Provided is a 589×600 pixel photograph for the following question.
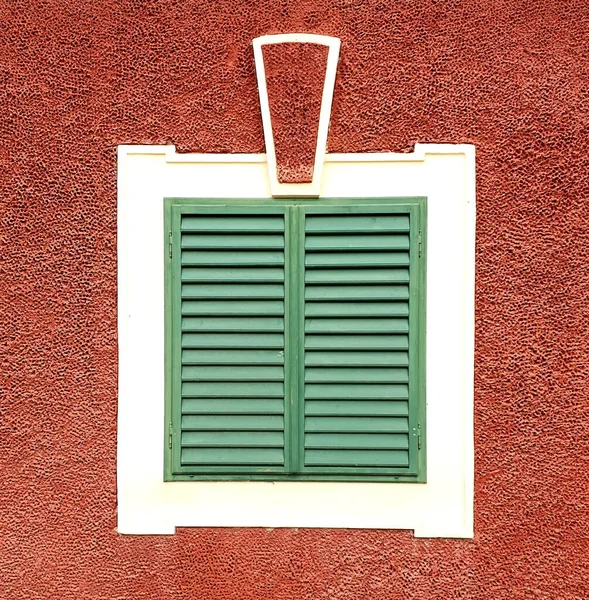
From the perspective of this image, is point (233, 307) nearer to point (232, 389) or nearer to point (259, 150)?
point (232, 389)

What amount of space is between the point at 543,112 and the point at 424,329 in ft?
4.35

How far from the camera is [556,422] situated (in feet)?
8.63

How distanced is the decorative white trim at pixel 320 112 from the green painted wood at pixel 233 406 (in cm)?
113

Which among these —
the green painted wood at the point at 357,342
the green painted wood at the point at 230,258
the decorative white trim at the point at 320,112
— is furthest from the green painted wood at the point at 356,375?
the decorative white trim at the point at 320,112

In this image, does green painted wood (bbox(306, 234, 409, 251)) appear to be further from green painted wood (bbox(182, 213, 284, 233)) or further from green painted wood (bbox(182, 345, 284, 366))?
green painted wood (bbox(182, 345, 284, 366))

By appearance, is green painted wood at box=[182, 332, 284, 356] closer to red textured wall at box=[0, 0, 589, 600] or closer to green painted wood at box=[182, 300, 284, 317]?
green painted wood at box=[182, 300, 284, 317]

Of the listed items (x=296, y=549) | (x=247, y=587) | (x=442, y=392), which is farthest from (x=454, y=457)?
(x=247, y=587)

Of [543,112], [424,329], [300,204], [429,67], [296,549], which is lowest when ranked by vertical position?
[296,549]

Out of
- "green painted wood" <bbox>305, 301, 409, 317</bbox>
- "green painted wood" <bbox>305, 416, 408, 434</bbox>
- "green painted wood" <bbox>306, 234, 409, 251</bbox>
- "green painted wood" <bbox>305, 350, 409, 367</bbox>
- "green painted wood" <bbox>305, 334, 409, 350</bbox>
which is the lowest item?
"green painted wood" <bbox>305, 416, 408, 434</bbox>

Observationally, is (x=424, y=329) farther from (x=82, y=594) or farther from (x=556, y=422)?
(x=82, y=594)

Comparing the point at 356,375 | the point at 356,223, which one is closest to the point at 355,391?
the point at 356,375

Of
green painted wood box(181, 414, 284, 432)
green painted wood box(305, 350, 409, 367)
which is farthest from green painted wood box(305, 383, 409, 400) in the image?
green painted wood box(181, 414, 284, 432)

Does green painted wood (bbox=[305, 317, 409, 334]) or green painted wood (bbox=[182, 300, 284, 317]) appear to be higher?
green painted wood (bbox=[182, 300, 284, 317])

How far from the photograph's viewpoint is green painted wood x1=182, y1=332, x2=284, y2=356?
104 inches
